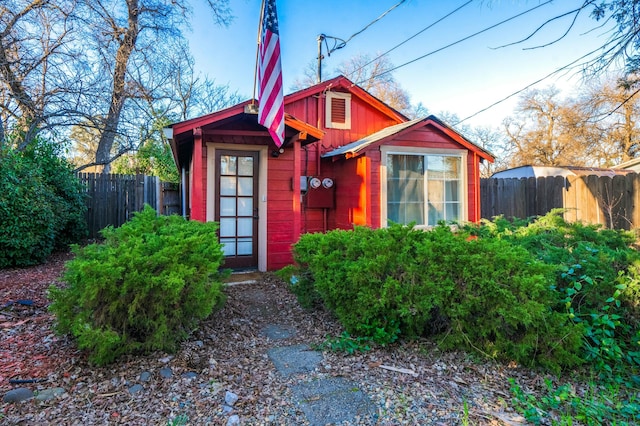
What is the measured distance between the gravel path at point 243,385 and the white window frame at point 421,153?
3.46m

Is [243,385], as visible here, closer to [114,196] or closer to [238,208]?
[238,208]

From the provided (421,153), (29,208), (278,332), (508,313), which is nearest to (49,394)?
(278,332)

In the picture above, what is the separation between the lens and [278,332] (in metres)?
3.20

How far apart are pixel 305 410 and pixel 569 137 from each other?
22912 millimetres

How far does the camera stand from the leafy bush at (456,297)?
2545mm

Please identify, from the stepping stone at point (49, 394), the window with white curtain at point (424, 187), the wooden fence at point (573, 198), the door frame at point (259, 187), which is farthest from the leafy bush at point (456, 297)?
the window with white curtain at point (424, 187)

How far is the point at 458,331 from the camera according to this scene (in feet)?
8.68

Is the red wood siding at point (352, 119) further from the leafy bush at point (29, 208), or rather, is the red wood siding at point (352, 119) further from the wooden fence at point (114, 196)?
the leafy bush at point (29, 208)

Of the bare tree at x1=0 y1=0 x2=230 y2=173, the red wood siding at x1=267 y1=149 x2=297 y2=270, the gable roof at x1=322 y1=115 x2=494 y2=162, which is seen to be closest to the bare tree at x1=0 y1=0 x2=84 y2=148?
the bare tree at x1=0 y1=0 x2=230 y2=173

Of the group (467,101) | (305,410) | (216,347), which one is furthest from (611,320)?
(467,101)

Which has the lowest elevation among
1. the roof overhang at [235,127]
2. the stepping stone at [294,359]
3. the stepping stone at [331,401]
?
the stepping stone at [331,401]

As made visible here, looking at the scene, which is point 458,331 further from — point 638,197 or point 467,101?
point 467,101

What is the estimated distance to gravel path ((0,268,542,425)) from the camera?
1938 mm

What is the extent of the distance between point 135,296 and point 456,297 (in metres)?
2.26
